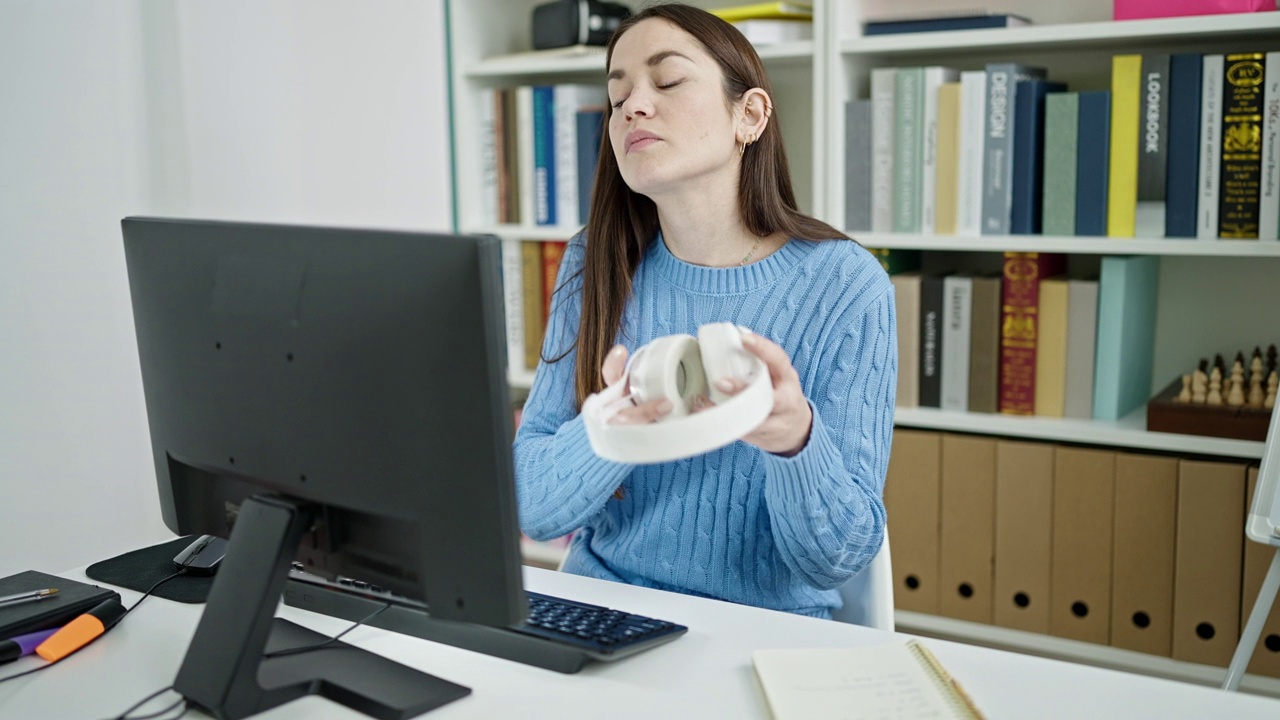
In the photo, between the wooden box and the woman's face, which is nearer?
the woman's face

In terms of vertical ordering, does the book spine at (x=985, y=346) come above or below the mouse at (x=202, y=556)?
above

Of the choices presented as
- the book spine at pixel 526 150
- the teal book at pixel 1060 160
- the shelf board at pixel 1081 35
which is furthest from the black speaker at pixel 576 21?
the teal book at pixel 1060 160

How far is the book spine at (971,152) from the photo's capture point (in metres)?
2.04

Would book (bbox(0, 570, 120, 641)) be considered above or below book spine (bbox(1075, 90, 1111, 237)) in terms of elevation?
below

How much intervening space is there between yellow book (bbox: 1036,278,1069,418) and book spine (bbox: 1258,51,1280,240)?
338 mm

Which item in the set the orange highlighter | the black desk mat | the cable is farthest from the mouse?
the cable

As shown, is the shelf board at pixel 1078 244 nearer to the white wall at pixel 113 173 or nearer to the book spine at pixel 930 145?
the book spine at pixel 930 145

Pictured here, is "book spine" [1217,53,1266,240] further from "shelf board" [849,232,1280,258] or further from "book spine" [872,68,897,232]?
"book spine" [872,68,897,232]

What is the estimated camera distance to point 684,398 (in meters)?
0.98

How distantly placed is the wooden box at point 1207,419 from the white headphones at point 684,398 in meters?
1.29

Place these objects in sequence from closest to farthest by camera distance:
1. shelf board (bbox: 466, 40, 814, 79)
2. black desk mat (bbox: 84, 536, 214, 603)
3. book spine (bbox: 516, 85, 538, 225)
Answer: black desk mat (bbox: 84, 536, 214, 603) < shelf board (bbox: 466, 40, 814, 79) < book spine (bbox: 516, 85, 538, 225)

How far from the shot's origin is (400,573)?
91cm

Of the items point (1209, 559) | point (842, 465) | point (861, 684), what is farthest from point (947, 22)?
point (861, 684)

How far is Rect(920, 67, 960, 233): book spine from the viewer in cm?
208
